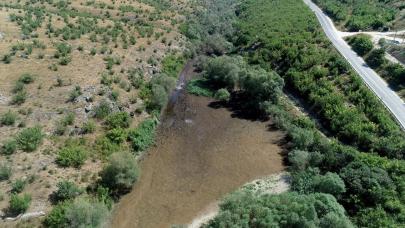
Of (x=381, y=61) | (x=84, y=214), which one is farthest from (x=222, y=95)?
(x=84, y=214)

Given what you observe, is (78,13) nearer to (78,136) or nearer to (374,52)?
(78,136)

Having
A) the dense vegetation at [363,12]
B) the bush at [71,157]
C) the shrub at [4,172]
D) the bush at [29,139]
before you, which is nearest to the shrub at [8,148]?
the bush at [29,139]

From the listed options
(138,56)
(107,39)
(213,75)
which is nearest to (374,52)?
(213,75)

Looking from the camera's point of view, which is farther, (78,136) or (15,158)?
(78,136)

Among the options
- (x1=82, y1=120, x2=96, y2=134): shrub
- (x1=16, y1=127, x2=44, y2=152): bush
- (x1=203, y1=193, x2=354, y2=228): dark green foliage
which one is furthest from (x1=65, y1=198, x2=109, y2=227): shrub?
(x1=82, y1=120, x2=96, y2=134): shrub

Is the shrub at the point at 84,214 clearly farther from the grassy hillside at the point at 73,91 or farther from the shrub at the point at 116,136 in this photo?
the shrub at the point at 116,136

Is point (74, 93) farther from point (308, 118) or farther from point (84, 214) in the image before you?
point (308, 118)
